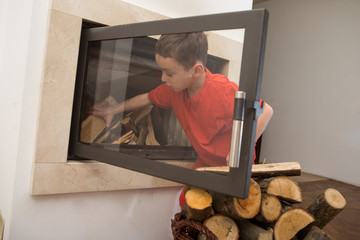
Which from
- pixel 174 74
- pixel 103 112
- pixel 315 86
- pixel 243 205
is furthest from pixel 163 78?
pixel 315 86

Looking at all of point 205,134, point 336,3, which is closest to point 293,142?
point 336,3

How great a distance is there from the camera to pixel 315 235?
1.35m

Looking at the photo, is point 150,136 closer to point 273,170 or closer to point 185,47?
point 185,47

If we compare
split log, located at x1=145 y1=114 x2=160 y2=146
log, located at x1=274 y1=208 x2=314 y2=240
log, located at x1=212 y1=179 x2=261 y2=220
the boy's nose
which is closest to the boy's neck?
the boy's nose

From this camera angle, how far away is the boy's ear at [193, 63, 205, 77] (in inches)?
45.3

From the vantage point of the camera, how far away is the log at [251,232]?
132 cm

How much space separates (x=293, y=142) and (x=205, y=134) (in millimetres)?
3761

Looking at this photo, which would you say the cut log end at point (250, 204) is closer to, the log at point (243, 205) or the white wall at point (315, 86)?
the log at point (243, 205)

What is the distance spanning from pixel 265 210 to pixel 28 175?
1.05m

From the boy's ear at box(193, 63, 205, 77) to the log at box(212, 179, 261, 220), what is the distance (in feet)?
1.72

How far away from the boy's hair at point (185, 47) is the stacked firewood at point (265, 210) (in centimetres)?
54

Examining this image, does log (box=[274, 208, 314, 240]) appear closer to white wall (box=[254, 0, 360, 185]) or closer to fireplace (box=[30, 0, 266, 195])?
fireplace (box=[30, 0, 266, 195])

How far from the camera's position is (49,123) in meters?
1.38

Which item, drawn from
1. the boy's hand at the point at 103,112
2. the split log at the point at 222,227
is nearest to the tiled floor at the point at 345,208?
the split log at the point at 222,227
